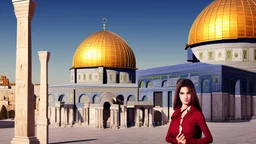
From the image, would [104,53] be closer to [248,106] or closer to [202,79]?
[202,79]

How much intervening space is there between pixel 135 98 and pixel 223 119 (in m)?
11.1

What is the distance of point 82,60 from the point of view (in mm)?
45812

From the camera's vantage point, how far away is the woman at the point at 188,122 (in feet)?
12.6

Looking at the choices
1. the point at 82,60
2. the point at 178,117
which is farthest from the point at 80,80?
the point at 178,117

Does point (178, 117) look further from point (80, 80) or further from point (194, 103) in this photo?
point (80, 80)

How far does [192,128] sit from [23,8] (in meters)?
8.49

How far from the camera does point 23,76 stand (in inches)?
438

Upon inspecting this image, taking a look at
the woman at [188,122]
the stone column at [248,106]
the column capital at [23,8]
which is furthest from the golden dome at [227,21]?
the woman at [188,122]

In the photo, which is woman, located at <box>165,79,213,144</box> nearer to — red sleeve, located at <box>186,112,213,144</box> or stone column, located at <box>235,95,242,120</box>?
red sleeve, located at <box>186,112,213,144</box>

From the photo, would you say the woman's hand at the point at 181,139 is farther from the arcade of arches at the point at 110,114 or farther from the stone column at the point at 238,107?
the stone column at the point at 238,107

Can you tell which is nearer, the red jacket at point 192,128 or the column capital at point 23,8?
the red jacket at point 192,128

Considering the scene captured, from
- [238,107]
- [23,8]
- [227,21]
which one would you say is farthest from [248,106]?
[23,8]

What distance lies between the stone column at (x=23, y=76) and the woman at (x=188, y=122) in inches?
308

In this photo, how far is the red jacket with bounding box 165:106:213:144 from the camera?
12.6 ft
